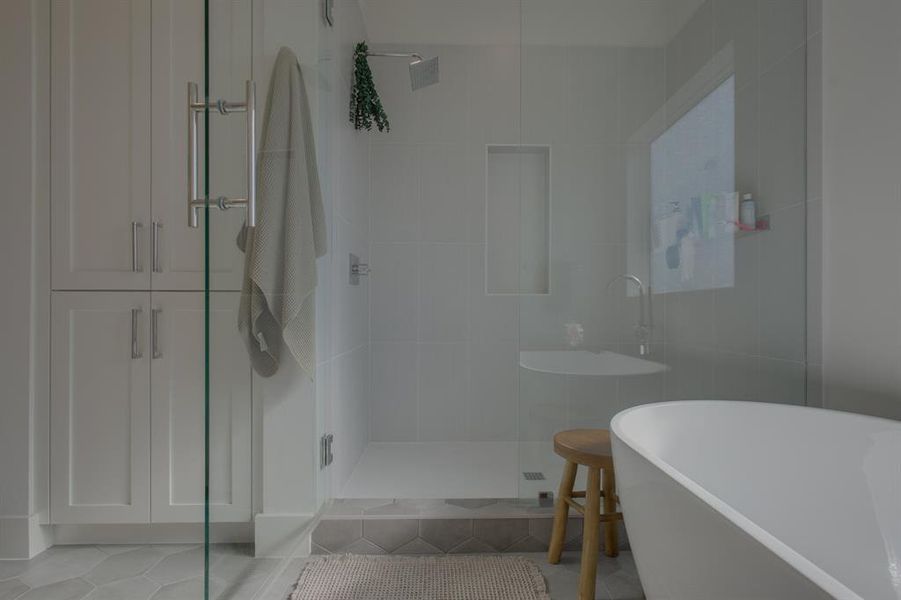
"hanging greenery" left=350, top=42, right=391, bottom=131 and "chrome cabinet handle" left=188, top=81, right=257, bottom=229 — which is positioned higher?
"hanging greenery" left=350, top=42, right=391, bottom=131

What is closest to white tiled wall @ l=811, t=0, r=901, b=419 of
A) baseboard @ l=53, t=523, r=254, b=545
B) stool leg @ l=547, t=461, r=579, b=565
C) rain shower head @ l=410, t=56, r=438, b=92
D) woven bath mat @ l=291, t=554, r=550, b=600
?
stool leg @ l=547, t=461, r=579, b=565

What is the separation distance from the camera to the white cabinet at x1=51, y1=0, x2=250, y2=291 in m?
1.83

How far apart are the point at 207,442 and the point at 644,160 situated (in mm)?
1659

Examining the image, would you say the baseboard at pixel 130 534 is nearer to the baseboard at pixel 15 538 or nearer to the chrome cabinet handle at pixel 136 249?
the baseboard at pixel 15 538

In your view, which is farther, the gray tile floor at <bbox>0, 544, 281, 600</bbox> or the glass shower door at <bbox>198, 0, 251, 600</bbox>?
the gray tile floor at <bbox>0, 544, 281, 600</bbox>

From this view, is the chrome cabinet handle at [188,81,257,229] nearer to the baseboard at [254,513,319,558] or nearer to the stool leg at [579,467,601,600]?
the baseboard at [254,513,319,558]

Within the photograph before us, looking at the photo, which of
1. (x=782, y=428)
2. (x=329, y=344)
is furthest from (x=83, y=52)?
(x=782, y=428)

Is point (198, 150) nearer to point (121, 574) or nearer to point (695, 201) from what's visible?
point (121, 574)

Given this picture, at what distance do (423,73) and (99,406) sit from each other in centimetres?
216

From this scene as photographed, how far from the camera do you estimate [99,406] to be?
6.00ft

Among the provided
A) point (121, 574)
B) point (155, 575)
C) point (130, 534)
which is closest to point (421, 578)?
point (155, 575)

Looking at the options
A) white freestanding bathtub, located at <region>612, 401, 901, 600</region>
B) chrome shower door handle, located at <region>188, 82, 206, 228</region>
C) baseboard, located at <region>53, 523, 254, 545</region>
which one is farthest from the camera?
baseboard, located at <region>53, 523, 254, 545</region>

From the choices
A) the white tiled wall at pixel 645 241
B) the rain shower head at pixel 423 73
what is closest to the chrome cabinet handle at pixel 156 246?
the white tiled wall at pixel 645 241

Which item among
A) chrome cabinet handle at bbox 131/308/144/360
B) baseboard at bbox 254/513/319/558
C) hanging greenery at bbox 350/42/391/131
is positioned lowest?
baseboard at bbox 254/513/319/558
